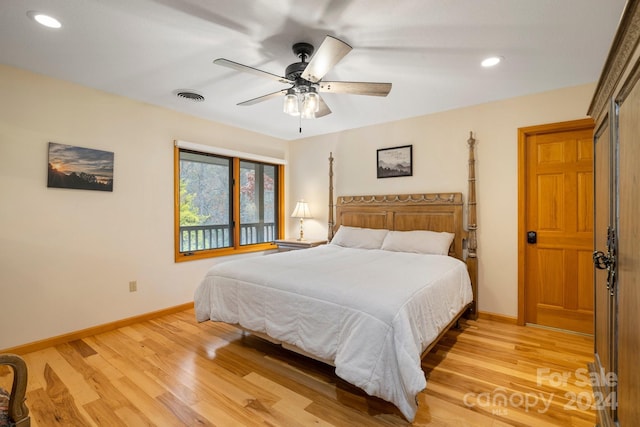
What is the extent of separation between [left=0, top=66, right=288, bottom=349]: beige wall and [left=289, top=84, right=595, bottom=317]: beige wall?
2698 millimetres

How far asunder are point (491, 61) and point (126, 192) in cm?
375

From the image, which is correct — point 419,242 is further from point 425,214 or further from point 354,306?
point 354,306

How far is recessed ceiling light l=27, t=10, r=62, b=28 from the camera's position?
182 cm

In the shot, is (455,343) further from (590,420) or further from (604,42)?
(604,42)

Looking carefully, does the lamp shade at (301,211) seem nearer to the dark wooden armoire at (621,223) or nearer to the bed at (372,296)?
the bed at (372,296)

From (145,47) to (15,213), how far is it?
1836 mm

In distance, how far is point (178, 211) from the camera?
12.3ft

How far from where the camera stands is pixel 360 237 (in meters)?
3.85

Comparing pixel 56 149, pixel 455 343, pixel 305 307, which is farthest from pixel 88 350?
pixel 455 343

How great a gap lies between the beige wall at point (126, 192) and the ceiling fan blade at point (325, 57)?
230 centimetres

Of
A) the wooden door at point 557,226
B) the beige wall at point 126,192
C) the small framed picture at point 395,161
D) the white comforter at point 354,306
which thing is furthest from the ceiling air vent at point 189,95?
the wooden door at point 557,226

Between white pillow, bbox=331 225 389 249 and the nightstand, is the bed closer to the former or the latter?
white pillow, bbox=331 225 389 249

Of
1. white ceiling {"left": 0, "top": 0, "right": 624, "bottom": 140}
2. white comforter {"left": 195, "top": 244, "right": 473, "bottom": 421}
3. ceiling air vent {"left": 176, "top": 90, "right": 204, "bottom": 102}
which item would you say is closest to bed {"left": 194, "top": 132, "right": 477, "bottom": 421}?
white comforter {"left": 195, "top": 244, "right": 473, "bottom": 421}

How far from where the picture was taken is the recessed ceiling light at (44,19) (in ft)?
5.97
